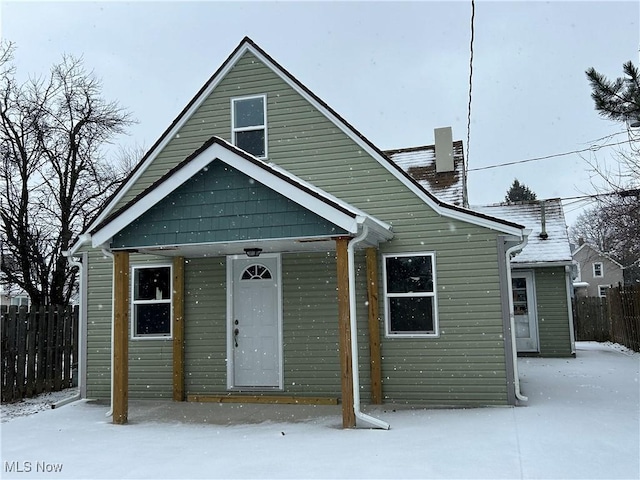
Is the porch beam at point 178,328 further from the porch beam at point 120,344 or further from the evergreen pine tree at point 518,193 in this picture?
the evergreen pine tree at point 518,193

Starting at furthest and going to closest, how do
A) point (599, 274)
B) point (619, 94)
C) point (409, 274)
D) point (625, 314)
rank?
1. point (599, 274)
2. point (625, 314)
3. point (409, 274)
4. point (619, 94)

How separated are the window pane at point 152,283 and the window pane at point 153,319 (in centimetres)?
16

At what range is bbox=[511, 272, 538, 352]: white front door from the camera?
15.3 meters

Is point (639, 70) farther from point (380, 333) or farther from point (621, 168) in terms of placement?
point (380, 333)

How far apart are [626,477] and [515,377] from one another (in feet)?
11.1

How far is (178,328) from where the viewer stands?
32.3 feet

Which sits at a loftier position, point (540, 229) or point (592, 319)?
point (540, 229)

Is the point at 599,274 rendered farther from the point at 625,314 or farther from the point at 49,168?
the point at 49,168

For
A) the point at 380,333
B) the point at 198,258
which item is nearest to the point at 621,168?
the point at 380,333

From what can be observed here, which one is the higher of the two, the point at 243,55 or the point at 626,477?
the point at 243,55

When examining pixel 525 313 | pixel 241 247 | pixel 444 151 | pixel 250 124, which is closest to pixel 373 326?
pixel 241 247

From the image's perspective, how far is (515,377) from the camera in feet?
27.8

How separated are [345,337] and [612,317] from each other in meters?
15.9

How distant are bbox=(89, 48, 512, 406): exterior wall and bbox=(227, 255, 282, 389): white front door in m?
0.19
